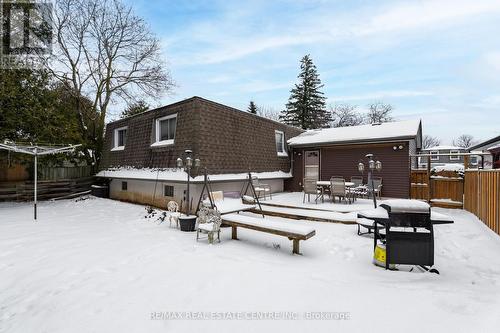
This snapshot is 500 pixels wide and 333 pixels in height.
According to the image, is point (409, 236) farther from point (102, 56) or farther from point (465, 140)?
point (465, 140)

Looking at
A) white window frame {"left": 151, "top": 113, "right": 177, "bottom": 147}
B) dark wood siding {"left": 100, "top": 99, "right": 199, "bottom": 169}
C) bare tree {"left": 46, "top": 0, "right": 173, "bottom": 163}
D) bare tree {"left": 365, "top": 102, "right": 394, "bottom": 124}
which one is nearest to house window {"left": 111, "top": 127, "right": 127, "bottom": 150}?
dark wood siding {"left": 100, "top": 99, "right": 199, "bottom": 169}

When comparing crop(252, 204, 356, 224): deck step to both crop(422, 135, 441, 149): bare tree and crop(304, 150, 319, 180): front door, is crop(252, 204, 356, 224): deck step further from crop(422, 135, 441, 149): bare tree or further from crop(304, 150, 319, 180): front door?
Answer: crop(422, 135, 441, 149): bare tree

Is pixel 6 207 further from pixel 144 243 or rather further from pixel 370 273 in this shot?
pixel 370 273

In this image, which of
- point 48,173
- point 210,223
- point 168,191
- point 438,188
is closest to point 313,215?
point 210,223

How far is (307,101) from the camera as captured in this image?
3186 centimetres

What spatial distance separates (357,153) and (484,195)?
6.06m

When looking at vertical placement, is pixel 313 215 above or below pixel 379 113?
below

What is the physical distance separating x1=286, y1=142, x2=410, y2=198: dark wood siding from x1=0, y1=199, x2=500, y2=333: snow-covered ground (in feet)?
16.7

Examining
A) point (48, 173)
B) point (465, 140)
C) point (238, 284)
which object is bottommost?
point (238, 284)

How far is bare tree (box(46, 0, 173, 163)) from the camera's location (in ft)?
49.9

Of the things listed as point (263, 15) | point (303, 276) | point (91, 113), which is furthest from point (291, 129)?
point (91, 113)

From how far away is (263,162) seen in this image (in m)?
12.6

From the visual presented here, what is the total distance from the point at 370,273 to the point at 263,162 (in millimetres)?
8819

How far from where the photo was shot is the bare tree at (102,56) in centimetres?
1521
